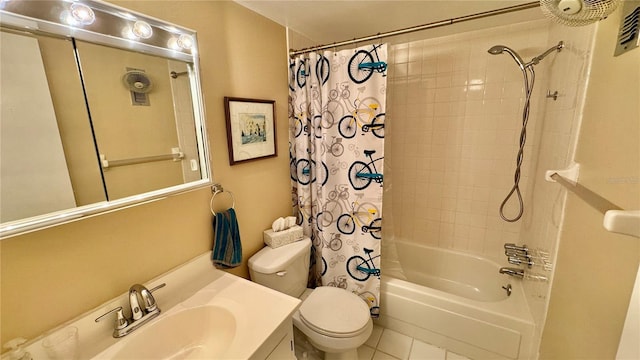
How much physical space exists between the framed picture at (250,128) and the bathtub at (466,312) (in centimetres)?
127

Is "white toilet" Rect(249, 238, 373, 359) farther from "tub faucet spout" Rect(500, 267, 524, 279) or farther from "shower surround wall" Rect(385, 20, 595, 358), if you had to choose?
"tub faucet spout" Rect(500, 267, 524, 279)

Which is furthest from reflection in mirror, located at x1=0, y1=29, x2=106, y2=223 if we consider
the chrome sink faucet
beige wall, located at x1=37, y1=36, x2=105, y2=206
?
the chrome sink faucet

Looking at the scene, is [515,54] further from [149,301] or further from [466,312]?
[149,301]

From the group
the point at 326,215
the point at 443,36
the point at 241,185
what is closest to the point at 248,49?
the point at 241,185

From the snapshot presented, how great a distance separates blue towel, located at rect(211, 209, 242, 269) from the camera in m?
1.25

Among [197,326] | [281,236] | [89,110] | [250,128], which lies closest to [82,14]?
[89,110]

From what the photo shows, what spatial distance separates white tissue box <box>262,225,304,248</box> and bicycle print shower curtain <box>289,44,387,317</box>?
184mm

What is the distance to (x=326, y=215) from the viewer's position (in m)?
1.70

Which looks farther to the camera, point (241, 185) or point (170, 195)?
point (241, 185)

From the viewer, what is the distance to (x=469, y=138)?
198 centimetres

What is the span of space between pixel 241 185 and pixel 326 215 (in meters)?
0.62

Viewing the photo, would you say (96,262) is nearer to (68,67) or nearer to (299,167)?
(68,67)

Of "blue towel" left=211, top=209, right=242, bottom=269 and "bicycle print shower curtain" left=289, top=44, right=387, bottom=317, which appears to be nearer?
"blue towel" left=211, top=209, right=242, bottom=269

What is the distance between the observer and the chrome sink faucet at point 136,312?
0.89m
